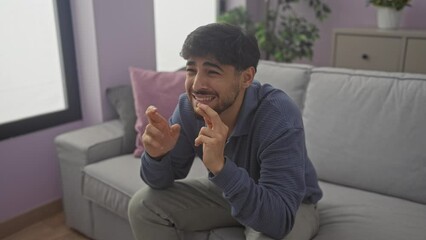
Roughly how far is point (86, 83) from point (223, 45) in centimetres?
135

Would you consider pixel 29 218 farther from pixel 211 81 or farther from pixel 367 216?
pixel 367 216

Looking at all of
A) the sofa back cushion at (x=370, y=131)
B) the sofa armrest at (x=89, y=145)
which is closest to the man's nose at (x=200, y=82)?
the sofa back cushion at (x=370, y=131)

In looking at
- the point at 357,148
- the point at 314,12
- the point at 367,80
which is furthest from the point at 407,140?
the point at 314,12

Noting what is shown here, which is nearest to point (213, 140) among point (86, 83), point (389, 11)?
point (86, 83)

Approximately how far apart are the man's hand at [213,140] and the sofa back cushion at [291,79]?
0.89m

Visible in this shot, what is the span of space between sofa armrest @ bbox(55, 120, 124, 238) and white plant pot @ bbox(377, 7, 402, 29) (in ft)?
6.01

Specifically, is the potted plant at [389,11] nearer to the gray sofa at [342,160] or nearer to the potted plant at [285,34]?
the potted plant at [285,34]

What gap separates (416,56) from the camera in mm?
2477

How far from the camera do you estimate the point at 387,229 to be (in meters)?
1.29

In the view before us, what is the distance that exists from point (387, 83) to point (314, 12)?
182 centimetres

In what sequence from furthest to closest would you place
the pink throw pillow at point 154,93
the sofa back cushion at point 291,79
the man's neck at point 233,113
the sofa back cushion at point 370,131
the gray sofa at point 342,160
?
the pink throw pillow at point 154,93, the sofa back cushion at point 291,79, the sofa back cushion at point 370,131, the gray sofa at point 342,160, the man's neck at point 233,113

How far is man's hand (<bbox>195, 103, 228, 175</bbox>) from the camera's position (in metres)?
1.00

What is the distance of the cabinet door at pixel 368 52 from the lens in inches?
101

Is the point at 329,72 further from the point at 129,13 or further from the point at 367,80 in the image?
the point at 129,13
